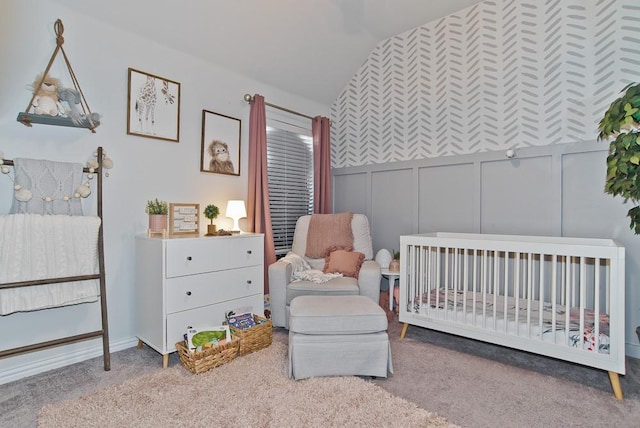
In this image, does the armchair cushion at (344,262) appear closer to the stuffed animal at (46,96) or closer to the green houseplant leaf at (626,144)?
the green houseplant leaf at (626,144)

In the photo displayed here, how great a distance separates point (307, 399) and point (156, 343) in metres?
1.17

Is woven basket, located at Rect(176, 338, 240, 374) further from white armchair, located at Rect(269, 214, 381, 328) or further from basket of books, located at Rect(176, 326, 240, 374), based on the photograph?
white armchair, located at Rect(269, 214, 381, 328)

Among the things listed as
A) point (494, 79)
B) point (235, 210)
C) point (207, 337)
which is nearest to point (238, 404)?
point (207, 337)

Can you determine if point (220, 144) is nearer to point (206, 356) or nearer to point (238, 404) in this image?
point (206, 356)

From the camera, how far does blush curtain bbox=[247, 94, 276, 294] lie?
325cm

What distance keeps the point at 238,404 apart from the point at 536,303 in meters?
2.29

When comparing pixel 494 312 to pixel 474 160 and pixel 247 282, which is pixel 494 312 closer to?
pixel 474 160

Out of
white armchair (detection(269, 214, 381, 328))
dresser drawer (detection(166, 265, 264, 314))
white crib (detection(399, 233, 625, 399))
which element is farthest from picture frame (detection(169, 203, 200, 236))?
white crib (detection(399, 233, 625, 399))

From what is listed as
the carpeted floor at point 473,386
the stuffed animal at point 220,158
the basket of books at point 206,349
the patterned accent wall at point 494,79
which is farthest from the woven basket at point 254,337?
the patterned accent wall at point 494,79

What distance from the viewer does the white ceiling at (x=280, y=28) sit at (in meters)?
2.47

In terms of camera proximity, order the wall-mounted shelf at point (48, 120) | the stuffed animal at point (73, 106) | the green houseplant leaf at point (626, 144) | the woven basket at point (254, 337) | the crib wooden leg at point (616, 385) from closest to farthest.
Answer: the green houseplant leaf at point (626, 144) < the crib wooden leg at point (616, 385) < the wall-mounted shelf at point (48, 120) < the stuffed animal at point (73, 106) < the woven basket at point (254, 337)

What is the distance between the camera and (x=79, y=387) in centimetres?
196

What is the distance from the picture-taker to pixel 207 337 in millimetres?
2236

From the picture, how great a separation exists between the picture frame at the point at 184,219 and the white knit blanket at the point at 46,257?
516 millimetres
